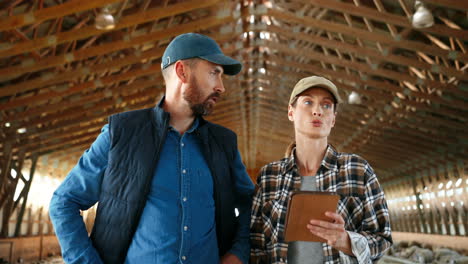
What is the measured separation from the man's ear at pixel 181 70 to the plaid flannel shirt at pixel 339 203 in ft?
2.10

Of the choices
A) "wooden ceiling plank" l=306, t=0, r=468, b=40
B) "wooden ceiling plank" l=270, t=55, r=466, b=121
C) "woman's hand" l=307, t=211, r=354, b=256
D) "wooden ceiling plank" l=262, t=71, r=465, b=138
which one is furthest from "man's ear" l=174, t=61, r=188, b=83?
"wooden ceiling plank" l=262, t=71, r=465, b=138

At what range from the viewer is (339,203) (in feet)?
7.32

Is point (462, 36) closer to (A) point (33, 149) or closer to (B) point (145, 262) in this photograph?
(B) point (145, 262)

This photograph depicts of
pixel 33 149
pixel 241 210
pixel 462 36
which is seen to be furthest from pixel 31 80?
pixel 241 210

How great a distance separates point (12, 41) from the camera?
9641 mm

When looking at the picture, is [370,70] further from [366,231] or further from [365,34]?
[366,231]

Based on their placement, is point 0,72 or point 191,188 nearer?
point 191,188

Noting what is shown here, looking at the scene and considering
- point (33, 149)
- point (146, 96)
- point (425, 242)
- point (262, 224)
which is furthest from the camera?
point (425, 242)

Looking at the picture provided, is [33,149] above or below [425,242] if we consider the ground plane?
above

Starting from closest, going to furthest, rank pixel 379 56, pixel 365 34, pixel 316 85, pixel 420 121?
1. pixel 316 85
2. pixel 365 34
3. pixel 379 56
4. pixel 420 121

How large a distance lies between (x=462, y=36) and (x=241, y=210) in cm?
820

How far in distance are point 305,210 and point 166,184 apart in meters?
0.62

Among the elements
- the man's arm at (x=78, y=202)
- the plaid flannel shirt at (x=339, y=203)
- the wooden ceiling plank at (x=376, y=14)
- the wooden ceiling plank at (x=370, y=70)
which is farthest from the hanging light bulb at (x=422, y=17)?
the man's arm at (x=78, y=202)

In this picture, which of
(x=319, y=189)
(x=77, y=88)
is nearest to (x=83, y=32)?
(x=77, y=88)
